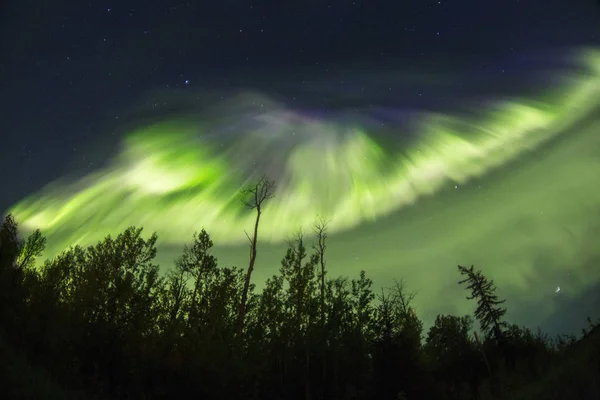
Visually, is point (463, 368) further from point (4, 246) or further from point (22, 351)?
point (4, 246)

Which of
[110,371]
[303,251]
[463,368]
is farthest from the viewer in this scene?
[463,368]

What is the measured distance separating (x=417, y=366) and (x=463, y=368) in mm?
17425

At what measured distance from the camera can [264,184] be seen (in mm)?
23484

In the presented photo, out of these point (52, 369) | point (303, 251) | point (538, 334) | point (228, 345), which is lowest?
point (52, 369)

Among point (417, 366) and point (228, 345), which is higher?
point (417, 366)

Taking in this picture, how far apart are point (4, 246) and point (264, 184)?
48.2ft

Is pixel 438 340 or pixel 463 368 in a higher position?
pixel 438 340

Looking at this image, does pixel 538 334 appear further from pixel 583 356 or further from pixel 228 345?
pixel 228 345

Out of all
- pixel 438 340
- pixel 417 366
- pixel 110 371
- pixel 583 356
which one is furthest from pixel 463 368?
pixel 110 371

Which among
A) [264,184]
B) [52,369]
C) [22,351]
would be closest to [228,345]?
[52,369]

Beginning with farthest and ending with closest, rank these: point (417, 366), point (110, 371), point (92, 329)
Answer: point (417, 366) < point (92, 329) < point (110, 371)

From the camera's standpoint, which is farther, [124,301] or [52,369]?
[124,301]

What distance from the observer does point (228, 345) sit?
11.2 metres

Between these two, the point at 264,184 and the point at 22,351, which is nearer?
the point at 22,351
